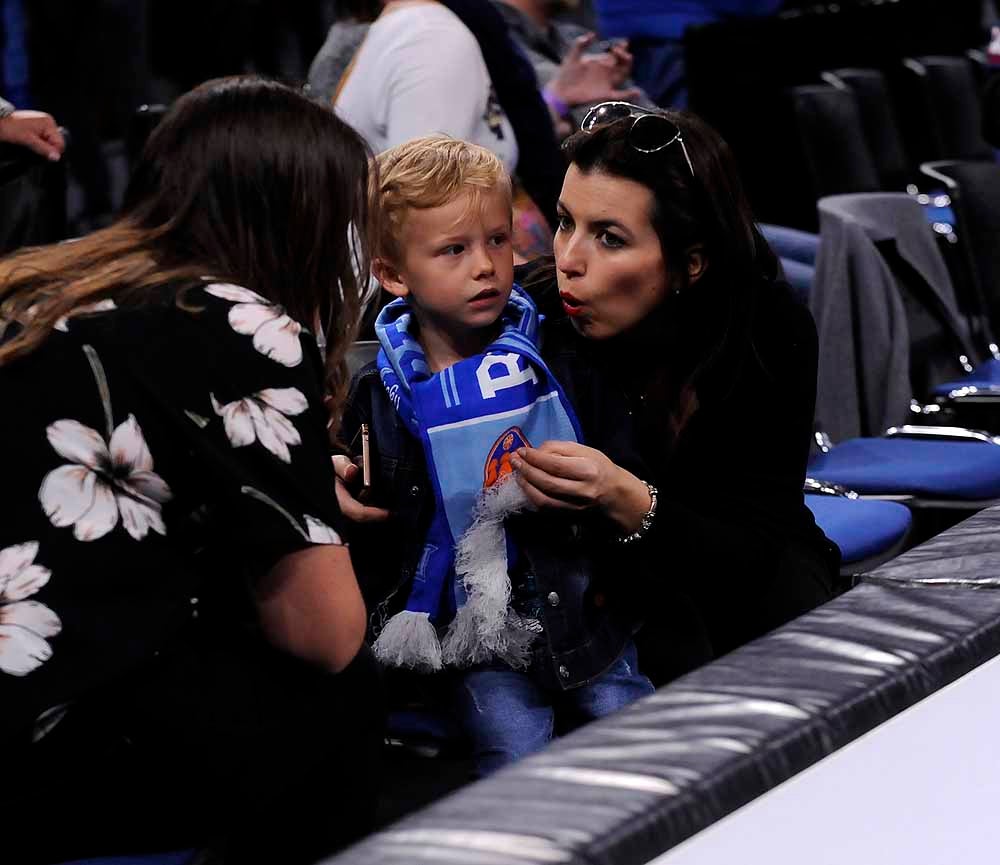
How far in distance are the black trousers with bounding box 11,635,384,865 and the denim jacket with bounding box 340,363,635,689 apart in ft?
1.24

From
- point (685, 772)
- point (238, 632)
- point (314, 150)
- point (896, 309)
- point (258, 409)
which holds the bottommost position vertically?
point (896, 309)

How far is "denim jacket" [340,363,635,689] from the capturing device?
1.82 m

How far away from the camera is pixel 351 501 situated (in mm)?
1881

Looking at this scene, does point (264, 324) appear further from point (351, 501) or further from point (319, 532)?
point (351, 501)

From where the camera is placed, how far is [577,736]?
116 centimetres

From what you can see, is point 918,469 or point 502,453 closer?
point 502,453

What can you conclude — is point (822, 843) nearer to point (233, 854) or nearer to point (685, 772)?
point (685, 772)

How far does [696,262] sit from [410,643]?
0.60 metres

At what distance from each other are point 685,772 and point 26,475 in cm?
63

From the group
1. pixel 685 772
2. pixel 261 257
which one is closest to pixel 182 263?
pixel 261 257

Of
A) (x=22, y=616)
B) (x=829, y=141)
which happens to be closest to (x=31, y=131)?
(x=22, y=616)

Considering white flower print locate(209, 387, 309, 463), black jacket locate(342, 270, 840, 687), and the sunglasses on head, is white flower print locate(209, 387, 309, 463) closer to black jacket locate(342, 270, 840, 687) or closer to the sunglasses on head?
black jacket locate(342, 270, 840, 687)

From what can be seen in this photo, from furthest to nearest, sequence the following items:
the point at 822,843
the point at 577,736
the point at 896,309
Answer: the point at 896,309
the point at 577,736
the point at 822,843

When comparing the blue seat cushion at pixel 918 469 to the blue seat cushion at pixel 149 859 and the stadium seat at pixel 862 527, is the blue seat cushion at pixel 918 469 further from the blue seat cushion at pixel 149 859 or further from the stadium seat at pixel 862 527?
the blue seat cushion at pixel 149 859
